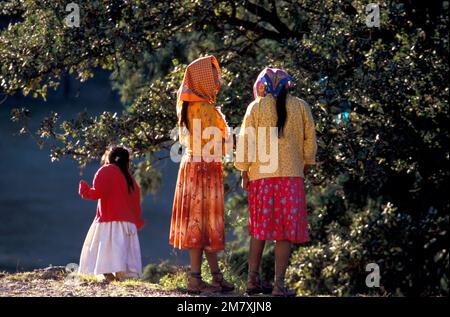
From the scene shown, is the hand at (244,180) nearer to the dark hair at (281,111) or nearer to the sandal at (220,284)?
the dark hair at (281,111)

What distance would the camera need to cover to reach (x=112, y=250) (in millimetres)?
9430

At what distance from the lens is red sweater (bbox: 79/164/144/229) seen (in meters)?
9.45

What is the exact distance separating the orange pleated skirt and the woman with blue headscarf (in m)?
0.31

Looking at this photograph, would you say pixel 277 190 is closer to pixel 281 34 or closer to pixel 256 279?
pixel 256 279

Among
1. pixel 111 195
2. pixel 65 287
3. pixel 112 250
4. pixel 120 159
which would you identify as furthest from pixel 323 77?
pixel 65 287

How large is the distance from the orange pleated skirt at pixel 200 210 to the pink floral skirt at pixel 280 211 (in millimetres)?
370

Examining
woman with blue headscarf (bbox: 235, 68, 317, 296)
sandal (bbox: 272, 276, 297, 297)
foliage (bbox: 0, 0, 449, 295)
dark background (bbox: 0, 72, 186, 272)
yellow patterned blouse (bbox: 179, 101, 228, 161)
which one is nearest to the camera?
sandal (bbox: 272, 276, 297, 297)

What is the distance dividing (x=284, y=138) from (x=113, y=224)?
2.14 m

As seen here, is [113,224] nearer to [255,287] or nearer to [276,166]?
[255,287]

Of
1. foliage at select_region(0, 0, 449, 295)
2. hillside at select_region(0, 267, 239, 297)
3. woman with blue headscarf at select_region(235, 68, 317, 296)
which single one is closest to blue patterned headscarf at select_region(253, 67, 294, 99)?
woman with blue headscarf at select_region(235, 68, 317, 296)

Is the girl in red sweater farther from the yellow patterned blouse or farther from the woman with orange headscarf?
the yellow patterned blouse

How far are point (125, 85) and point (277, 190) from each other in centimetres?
995
